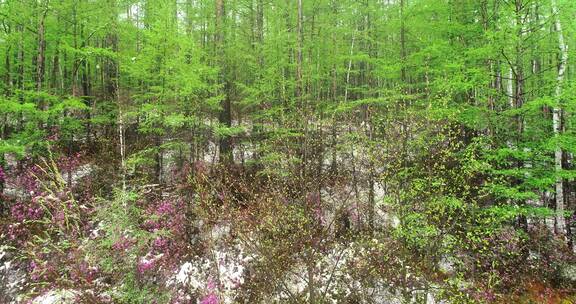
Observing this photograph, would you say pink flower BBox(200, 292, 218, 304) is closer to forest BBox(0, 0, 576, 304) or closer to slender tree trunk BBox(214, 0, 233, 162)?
forest BBox(0, 0, 576, 304)

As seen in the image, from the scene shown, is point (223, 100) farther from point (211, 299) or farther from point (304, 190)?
point (211, 299)

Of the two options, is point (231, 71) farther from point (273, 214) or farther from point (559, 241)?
point (559, 241)

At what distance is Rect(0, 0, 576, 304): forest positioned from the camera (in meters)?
7.59

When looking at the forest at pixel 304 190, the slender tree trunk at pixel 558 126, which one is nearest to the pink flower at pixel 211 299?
the forest at pixel 304 190

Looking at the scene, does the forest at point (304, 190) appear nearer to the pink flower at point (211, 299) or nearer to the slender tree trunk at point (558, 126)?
the slender tree trunk at point (558, 126)

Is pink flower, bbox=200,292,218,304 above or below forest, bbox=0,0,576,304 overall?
below

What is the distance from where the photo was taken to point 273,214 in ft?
25.4

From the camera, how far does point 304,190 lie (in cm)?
745

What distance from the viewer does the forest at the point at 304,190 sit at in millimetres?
7590

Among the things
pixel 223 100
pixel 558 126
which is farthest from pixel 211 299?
pixel 558 126

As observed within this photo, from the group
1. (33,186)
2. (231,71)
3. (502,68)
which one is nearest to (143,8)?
(231,71)

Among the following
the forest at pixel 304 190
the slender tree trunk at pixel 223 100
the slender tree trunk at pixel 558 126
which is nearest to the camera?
the forest at pixel 304 190

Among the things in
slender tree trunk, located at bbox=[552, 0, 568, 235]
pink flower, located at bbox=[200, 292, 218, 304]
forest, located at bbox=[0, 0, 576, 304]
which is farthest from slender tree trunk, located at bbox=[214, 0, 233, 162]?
slender tree trunk, located at bbox=[552, 0, 568, 235]

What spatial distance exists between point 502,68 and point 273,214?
386 inches
